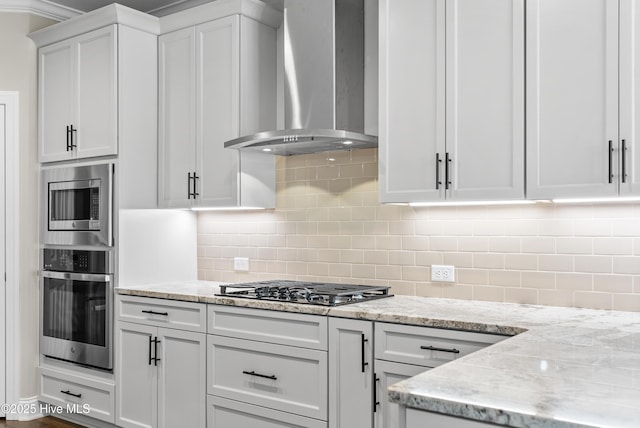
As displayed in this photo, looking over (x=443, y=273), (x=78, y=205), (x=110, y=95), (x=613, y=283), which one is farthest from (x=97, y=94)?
(x=613, y=283)

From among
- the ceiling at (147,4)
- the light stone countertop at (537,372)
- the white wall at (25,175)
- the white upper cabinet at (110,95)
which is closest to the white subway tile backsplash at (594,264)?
the light stone countertop at (537,372)

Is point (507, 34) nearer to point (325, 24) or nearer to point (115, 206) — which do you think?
point (325, 24)

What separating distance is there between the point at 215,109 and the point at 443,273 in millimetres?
1728

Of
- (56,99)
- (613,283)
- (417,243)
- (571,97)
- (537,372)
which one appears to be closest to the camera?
(537,372)

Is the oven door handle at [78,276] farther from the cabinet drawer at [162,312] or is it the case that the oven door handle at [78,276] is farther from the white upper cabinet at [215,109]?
the white upper cabinet at [215,109]

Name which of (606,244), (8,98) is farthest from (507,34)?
(8,98)

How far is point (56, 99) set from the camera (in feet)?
13.9

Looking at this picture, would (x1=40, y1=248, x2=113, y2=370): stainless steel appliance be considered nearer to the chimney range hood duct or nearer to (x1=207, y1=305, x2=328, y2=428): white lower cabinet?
(x1=207, y1=305, x2=328, y2=428): white lower cabinet

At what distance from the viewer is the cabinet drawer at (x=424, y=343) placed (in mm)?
2441

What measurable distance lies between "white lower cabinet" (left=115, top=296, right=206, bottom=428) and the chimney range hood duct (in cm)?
119

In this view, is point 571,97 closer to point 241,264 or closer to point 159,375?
point 241,264

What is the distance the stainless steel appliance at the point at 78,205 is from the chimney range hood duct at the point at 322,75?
3.18ft

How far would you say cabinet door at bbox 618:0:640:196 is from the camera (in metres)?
2.42

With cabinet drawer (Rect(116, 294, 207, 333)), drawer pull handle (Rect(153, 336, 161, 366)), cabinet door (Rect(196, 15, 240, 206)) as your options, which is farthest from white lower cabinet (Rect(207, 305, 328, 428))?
cabinet door (Rect(196, 15, 240, 206))
